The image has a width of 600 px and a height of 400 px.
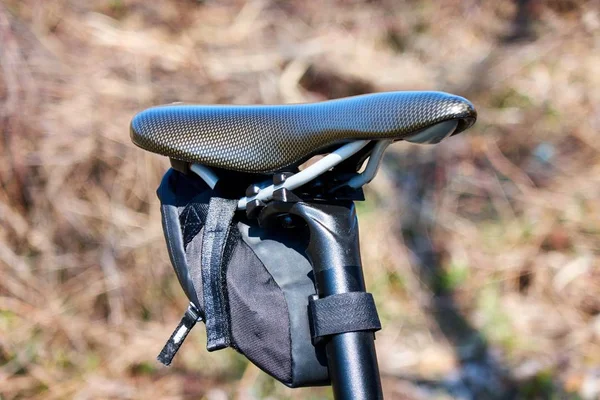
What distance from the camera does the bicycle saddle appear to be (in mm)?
865

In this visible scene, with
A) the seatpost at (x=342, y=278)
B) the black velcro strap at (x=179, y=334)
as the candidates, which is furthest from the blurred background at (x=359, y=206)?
the seatpost at (x=342, y=278)

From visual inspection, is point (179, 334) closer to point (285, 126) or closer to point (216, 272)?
point (216, 272)

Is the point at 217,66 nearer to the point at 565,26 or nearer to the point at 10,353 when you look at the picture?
the point at 10,353

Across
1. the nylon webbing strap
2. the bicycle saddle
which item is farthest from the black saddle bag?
the bicycle saddle

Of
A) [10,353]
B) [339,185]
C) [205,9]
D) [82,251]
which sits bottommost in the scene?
[10,353]

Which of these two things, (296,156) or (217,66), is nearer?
(296,156)

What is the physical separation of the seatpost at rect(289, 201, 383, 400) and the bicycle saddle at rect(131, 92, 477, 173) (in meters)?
0.10

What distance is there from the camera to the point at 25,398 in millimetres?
2336

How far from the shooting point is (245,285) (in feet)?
3.47

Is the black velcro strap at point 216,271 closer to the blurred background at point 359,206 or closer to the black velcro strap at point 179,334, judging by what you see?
the black velcro strap at point 179,334

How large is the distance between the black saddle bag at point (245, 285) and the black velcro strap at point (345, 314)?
72 millimetres

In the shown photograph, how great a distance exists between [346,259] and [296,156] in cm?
18

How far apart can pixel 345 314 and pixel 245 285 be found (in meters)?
0.22

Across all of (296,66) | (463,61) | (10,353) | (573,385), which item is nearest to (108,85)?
(296,66)
